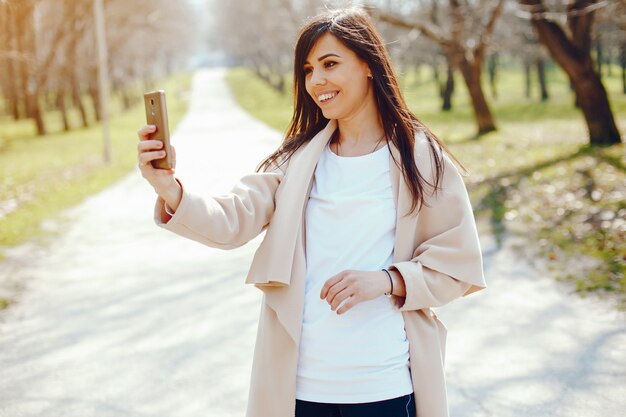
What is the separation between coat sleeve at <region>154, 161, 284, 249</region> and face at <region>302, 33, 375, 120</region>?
276 millimetres

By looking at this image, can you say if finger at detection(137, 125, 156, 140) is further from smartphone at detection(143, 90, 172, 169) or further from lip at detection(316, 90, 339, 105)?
lip at detection(316, 90, 339, 105)

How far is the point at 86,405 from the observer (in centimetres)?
418

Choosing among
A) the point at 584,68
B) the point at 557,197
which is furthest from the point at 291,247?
the point at 584,68

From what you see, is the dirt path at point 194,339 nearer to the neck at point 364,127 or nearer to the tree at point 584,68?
the neck at point 364,127

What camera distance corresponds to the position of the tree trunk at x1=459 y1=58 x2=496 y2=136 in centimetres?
1822

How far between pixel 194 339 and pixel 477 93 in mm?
14715

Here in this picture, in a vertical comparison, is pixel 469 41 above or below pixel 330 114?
above

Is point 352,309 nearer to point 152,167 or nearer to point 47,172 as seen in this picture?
point 152,167

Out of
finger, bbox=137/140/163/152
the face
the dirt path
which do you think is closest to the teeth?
the face

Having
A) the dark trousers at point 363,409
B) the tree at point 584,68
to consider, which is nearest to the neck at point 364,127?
the dark trousers at point 363,409

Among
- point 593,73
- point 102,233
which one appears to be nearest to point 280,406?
point 102,233

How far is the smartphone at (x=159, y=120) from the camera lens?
6.51ft

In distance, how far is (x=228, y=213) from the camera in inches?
86.7

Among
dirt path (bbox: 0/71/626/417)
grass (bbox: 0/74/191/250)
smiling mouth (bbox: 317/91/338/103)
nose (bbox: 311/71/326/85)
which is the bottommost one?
grass (bbox: 0/74/191/250)
